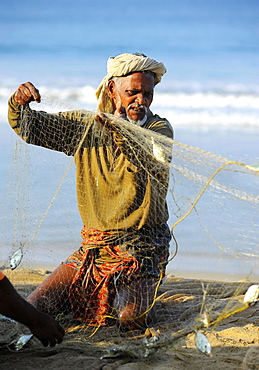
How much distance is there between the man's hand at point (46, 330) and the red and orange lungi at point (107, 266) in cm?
65

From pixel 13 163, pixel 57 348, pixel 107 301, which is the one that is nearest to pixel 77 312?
pixel 107 301

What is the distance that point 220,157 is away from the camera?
2.61 m

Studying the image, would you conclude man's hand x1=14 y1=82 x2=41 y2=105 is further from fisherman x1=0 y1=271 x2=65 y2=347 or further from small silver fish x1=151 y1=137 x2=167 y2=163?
fisherman x1=0 y1=271 x2=65 y2=347

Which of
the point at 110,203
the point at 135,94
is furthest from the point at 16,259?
the point at 135,94

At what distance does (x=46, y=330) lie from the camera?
2.64m

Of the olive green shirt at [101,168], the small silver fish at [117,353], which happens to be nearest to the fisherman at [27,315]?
the small silver fish at [117,353]

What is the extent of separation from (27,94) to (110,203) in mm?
932

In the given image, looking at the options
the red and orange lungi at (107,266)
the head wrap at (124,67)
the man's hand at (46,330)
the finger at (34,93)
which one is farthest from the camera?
the head wrap at (124,67)

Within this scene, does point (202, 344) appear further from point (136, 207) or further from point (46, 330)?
point (136, 207)

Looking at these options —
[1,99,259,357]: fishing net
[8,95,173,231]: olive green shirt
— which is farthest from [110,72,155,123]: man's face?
[1,99,259,357]: fishing net

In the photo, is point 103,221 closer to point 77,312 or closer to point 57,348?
point 77,312

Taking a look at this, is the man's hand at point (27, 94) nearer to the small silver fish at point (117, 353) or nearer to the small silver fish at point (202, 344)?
the small silver fish at point (117, 353)

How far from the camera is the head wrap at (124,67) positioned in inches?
138

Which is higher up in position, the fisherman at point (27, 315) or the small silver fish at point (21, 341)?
the fisherman at point (27, 315)
